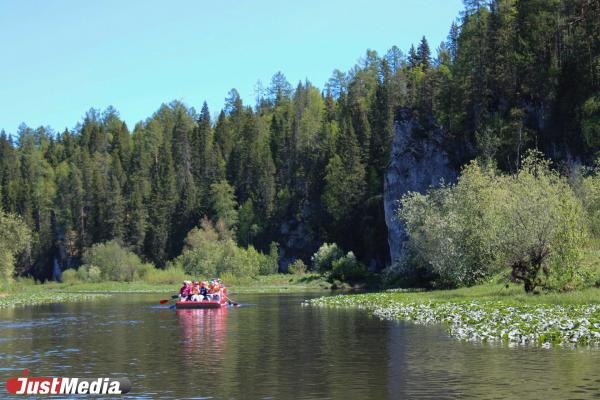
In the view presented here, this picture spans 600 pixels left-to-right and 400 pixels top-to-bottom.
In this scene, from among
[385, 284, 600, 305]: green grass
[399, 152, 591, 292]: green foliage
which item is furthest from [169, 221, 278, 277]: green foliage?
[385, 284, 600, 305]: green grass

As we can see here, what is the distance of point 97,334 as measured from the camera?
39938 millimetres

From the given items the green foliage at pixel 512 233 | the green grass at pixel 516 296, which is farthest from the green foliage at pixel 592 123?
the green grass at pixel 516 296

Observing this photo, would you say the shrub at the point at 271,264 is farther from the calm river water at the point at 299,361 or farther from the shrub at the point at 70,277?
the calm river water at the point at 299,361

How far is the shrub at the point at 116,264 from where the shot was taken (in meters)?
136

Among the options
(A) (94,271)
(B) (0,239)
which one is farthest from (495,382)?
(A) (94,271)

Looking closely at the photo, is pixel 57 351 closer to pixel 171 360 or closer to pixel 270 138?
pixel 171 360

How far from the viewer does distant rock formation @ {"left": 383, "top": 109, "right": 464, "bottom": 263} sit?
354ft

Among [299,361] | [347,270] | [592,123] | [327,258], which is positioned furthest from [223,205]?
[299,361]

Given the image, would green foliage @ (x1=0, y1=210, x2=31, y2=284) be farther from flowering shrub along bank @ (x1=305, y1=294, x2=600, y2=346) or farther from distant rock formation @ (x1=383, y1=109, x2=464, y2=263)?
flowering shrub along bank @ (x1=305, y1=294, x2=600, y2=346)

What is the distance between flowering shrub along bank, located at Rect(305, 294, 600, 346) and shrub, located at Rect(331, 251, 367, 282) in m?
60.5

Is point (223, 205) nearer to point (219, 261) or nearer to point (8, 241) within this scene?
point (219, 261)

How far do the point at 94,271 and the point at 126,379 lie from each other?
115797 millimetres

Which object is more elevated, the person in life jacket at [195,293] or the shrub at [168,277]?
the shrub at [168,277]

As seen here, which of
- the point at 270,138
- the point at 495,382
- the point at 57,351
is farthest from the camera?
the point at 270,138
